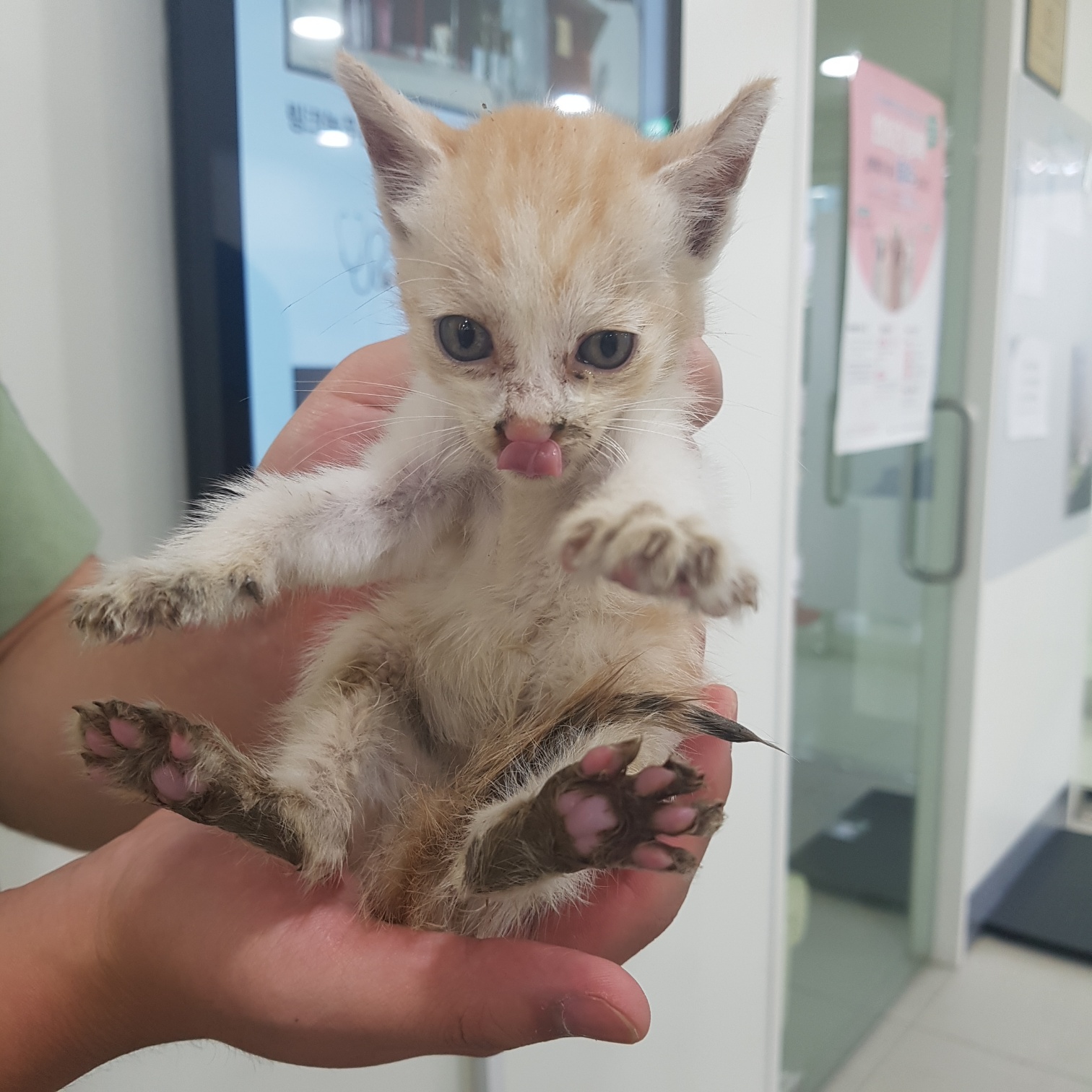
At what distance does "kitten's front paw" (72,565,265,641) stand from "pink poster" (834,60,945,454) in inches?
65.2

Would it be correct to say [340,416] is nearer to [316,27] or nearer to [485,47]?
[316,27]

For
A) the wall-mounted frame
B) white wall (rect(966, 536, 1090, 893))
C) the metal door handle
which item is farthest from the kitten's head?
the wall-mounted frame

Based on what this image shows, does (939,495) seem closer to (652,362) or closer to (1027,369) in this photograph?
(1027,369)

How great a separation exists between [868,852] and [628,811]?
235cm

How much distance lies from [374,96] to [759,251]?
3.17 ft

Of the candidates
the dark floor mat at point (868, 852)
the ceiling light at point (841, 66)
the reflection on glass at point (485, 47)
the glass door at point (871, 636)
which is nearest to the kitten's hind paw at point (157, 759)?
the reflection on glass at point (485, 47)

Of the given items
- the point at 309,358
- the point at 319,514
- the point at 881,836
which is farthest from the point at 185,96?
the point at 881,836

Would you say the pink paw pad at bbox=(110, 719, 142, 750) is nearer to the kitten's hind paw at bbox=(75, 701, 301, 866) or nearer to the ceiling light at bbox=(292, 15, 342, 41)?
the kitten's hind paw at bbox=(75, 701, 301, 866)

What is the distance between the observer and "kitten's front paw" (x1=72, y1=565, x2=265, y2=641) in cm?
61

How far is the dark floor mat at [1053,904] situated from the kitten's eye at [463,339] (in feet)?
9.44

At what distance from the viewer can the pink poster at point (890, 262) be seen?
1.95 m

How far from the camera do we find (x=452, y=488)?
826 mm

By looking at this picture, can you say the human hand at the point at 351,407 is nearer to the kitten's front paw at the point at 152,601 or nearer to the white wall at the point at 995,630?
the kitten's front paw at the point at 152,601

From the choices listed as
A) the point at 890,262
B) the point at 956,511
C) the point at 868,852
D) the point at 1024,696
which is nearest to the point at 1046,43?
the point at 890,262
